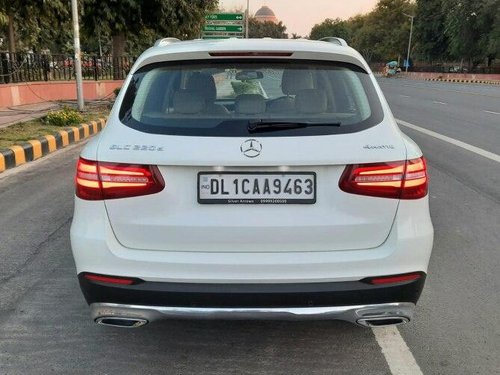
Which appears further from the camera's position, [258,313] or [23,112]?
[23,112]

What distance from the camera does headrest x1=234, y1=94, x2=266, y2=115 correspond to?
2.64 metres

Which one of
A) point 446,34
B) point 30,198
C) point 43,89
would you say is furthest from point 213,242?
point 446,34

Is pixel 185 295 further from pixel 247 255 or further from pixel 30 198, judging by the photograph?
pixel 30 198

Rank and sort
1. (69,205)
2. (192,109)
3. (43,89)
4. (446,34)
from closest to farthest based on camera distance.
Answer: (192,109) → (69,205) → (43,89) → (446,34)

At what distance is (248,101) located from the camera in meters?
2.72

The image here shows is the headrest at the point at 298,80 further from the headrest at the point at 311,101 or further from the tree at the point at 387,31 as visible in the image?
the tree at the point at 387,31

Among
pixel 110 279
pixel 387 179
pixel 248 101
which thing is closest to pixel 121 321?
pixel 110 279

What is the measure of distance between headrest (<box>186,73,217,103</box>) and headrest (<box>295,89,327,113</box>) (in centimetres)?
46

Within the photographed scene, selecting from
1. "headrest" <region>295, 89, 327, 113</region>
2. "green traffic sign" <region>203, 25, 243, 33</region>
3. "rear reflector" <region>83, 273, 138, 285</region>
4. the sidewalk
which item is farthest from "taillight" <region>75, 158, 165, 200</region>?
"green traffic sign" <region>203, 25, 243, 33</region>

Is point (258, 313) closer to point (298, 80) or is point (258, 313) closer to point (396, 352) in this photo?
point (396, 352)

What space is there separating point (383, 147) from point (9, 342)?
89.7 inches

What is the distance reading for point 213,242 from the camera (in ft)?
7.98

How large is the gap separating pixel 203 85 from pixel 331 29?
14134 centimetres

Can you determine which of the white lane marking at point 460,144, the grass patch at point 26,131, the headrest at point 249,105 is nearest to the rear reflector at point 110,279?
the headrest at point 249,105
